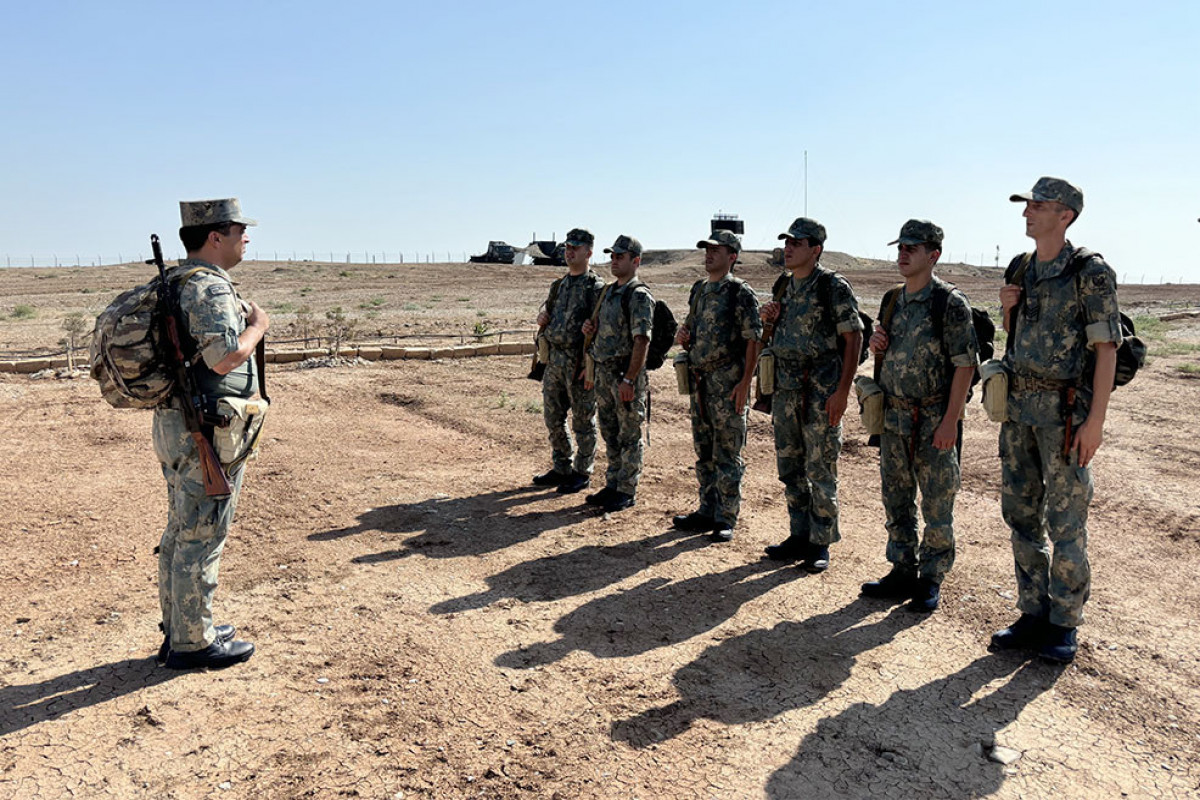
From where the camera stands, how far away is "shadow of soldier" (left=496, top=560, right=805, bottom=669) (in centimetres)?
427

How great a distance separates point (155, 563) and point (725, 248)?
13.5 feet

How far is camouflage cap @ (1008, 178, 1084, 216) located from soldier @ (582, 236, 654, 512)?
9.46 ft

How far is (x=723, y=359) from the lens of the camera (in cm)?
582

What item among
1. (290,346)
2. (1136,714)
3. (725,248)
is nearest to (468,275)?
(290,346)

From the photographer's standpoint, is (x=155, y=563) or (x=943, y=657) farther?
(x=155, y=563)

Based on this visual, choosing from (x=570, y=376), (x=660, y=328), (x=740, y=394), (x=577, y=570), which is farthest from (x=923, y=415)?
(x=570, y=376)

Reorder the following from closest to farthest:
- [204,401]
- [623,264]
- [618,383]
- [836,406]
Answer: [204,401]
[836,406]
[623,264]
[618,383]

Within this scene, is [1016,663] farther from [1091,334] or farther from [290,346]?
[290,346]

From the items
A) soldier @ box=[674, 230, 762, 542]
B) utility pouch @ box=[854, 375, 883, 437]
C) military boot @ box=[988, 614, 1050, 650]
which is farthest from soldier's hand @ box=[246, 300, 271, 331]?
military boot @ box=[988, 614, 1050, 650]

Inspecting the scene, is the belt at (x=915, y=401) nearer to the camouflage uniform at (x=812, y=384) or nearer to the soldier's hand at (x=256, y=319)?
the camouflage uniform at (x=812, y=384)

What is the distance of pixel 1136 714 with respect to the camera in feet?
12.0

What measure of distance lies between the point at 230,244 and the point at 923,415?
139 inches

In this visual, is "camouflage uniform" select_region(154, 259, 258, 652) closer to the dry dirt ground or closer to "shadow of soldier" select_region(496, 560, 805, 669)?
the dry dirt ground

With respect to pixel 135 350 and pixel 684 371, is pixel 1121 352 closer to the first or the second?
pixel 684 371
